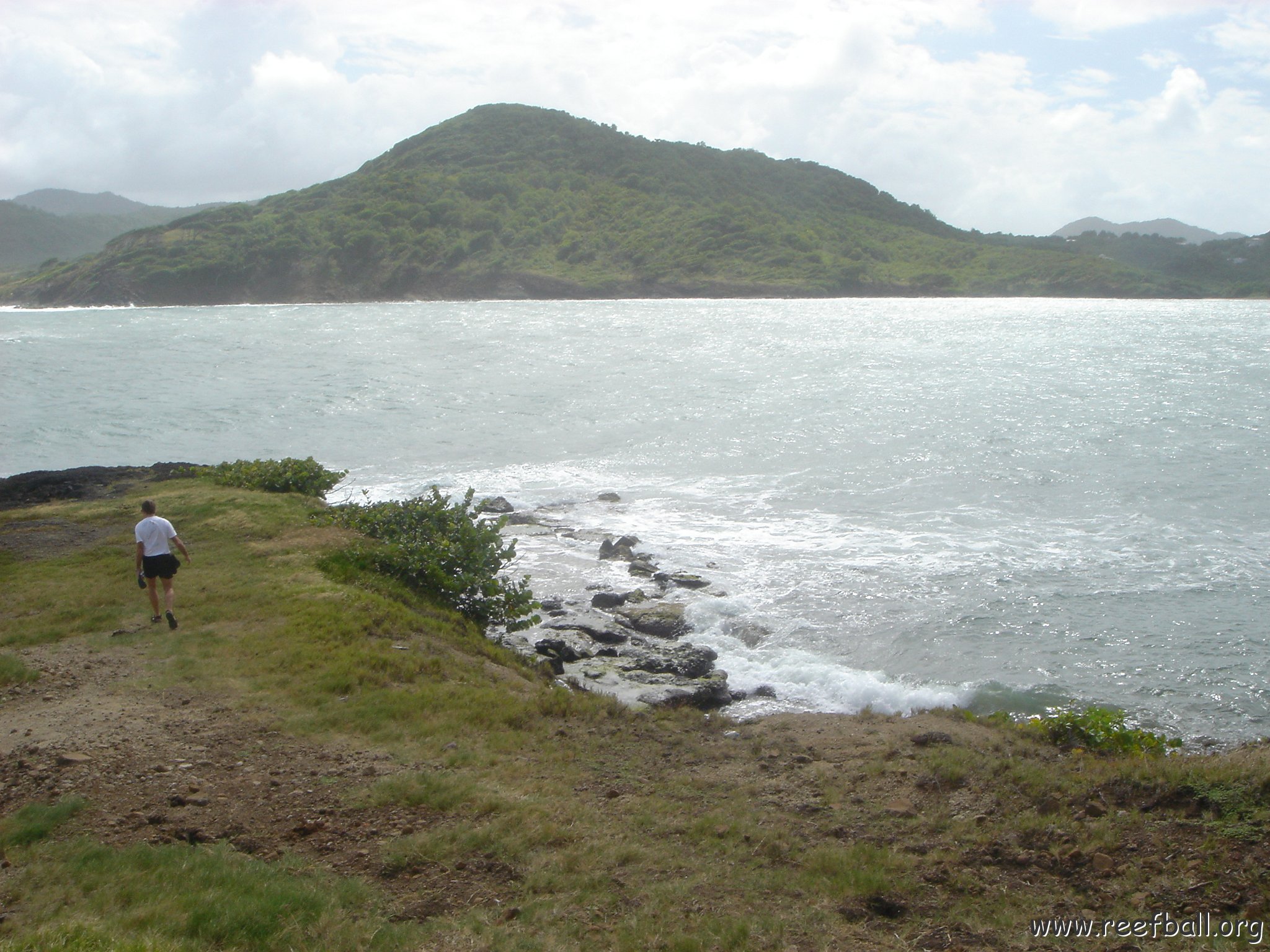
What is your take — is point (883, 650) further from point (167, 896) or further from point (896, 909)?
point (167, 896)

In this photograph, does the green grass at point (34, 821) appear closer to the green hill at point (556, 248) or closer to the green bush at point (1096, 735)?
the green bush at point (1096, 735)

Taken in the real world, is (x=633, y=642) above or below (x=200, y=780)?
below

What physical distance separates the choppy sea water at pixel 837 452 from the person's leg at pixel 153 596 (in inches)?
269

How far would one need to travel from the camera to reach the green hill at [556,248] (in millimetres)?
83000

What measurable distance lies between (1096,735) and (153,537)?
1003cm

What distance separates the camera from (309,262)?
278 ft

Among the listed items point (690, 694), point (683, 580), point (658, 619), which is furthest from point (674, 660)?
point (683, 580)

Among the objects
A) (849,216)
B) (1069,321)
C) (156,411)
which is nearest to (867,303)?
(1069,321)

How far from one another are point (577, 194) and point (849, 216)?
3023 cm

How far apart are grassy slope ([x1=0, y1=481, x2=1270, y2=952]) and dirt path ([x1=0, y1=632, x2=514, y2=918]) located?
0.16 meters

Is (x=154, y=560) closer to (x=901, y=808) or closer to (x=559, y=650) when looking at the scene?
(x=559, y=650)

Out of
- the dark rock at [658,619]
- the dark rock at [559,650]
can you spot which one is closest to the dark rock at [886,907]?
the dark rock at [559,650]

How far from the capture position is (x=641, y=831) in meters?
6.24

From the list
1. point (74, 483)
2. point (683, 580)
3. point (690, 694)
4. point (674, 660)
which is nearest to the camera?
point (690, 694)
